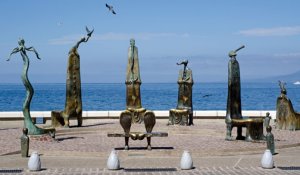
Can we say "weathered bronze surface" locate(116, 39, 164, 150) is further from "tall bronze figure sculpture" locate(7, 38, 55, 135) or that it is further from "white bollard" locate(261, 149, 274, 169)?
"white bollard" locate(261, 149, 274, 169)

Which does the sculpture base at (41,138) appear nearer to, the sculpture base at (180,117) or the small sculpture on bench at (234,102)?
the small sculpture on bench at (234,102)

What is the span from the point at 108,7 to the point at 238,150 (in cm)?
1190

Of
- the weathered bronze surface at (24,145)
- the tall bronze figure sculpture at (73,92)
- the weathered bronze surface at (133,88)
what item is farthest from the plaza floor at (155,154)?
the weathered bronze surface at (133,88)

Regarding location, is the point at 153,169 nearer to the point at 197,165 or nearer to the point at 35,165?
the point at 197,165

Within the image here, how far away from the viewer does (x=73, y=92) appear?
2834 centimetres

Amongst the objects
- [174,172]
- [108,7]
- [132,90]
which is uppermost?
[108,7]

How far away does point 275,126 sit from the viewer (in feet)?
92.3

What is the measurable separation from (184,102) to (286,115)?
5188mm

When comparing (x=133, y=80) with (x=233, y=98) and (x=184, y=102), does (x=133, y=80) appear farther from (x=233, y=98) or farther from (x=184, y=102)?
(x=233, y=98)

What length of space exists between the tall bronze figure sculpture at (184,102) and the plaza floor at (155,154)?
368cm

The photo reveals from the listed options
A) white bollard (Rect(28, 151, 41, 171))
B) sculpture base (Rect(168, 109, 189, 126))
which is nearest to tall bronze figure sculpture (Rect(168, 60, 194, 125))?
sculpture base (Rect(168, 109, 189, 126))

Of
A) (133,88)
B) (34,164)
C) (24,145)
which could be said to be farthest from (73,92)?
(34,164)

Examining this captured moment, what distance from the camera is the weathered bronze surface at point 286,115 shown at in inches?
1062

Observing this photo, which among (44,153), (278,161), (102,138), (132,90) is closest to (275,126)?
(132,90)
